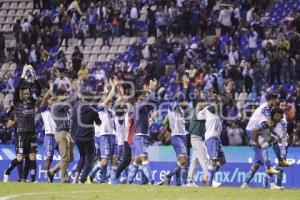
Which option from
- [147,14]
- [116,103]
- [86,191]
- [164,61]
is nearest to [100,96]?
[116,103]

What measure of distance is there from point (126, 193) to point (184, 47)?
19.0 meters

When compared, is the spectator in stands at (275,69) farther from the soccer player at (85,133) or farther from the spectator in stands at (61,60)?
the soccer player at (85,133)

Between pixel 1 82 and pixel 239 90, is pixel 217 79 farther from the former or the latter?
pixel 1 82

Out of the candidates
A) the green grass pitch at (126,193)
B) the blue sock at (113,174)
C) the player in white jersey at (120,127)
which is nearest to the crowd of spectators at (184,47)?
the player in white jersey at (120,127)

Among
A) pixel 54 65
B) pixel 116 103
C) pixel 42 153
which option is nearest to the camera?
pixel 116 103

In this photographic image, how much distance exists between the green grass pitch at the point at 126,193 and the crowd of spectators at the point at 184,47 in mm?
10493

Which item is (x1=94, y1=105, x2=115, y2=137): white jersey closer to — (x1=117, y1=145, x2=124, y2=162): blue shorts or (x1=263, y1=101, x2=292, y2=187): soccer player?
(x1=117, y1=145, x2=124, y2=162): blue shorts

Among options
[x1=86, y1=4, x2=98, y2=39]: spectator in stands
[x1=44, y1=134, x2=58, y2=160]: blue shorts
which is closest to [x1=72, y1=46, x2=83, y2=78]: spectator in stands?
[x1=86, y1=4, x2=98, y2=39]: spectator in stands

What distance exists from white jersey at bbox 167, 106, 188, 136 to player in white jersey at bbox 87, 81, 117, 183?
5.37ft

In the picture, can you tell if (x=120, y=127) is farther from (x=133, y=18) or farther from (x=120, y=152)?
(x=133, y=18)

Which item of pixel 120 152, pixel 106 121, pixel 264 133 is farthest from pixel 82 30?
pixel 264 133

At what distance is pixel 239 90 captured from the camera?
3434 centimetres

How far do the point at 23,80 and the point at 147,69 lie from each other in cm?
1337

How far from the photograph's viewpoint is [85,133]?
2341cm
